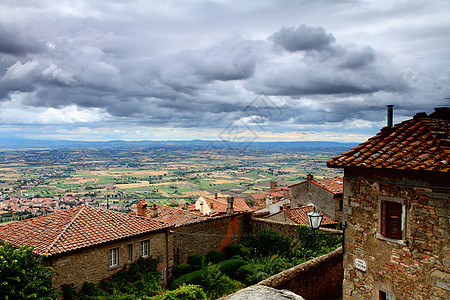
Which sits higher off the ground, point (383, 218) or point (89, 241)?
point (383, 218)

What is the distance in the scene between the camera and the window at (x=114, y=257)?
1669 cm

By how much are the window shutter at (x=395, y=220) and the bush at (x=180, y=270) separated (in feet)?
47.6

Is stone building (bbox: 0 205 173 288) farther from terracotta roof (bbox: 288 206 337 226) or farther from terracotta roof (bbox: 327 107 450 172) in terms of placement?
terracotta roof (bbox: 327 107 450 172)


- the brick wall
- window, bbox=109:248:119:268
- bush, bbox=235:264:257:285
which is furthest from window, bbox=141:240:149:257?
bush, bbox=235:264:257:285

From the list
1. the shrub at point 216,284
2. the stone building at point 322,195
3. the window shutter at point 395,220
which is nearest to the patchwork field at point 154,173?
the stone building at point 322,195

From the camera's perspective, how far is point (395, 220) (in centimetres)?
805

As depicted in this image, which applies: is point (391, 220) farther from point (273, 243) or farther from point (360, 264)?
point (273, 243)

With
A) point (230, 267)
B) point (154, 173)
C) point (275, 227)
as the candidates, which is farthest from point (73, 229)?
point (154, 173)

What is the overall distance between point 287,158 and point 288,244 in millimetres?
73577

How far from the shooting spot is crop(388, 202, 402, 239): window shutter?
26.2ft

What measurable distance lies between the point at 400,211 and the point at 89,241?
1367 centimetres

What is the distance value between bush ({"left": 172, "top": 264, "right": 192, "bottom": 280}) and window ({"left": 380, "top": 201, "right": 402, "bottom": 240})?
1428 cm

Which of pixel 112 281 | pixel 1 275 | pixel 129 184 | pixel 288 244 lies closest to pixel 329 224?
pixel 288 244

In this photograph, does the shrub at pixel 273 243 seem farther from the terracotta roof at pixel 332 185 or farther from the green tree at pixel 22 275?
the green tree at pixel 22 275
